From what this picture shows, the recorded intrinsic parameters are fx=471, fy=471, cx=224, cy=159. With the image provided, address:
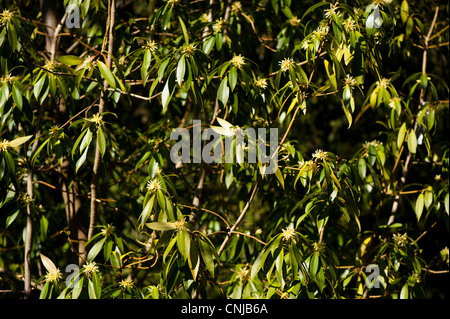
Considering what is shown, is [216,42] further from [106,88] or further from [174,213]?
[174,213]

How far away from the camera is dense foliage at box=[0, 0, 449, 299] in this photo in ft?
5.39

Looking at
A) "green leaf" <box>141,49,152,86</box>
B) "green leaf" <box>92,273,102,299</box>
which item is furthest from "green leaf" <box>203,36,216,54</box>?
"green leaf" <box>92,273,102,299</box>

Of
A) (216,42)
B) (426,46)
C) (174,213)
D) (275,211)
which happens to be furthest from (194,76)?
(426,46)

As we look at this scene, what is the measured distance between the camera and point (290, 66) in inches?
64.6

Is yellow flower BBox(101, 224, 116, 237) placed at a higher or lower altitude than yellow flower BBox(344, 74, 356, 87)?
lower

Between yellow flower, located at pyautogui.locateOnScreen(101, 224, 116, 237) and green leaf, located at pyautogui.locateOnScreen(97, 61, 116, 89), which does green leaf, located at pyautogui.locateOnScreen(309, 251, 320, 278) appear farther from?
green leaf, located at pyautogui.locateOnScreen(97, 61, 116, 89)

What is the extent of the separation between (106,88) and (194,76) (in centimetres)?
43

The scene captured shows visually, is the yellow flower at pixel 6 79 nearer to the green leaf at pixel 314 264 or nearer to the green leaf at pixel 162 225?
the green leaf at pixel 162 225

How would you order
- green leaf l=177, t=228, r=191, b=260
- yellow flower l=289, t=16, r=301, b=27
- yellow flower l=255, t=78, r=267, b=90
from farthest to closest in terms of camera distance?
yellow flower l=289, t=16, r=301, b=27
yellow flower l=255, t=78, r=267, b=90
green leaf l=177, t=228, r=191, b=260

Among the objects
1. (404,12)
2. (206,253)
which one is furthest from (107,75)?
(404,12)

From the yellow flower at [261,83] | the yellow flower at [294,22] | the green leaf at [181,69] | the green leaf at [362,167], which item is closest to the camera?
the green leaf at [181,69]

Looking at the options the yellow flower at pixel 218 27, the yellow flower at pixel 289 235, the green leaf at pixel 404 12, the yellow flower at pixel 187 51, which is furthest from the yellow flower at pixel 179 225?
the green leaf at pixel 404 12

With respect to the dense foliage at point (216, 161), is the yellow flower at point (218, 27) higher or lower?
higher

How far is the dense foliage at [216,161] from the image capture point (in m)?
1.64
